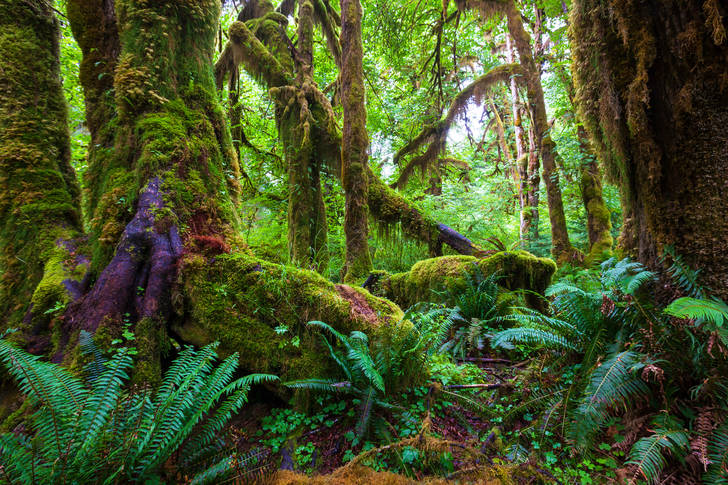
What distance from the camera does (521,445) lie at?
2.13 meters

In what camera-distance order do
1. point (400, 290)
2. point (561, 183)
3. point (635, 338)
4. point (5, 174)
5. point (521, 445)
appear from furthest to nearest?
1. point (561, 183)
2. point (400, 290)
3. point (5, 174)
4. point (635, 338)
5. point (521, 445)

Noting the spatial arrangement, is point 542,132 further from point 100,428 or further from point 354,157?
point 100,428

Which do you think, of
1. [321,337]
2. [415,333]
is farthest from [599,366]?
[321,337]

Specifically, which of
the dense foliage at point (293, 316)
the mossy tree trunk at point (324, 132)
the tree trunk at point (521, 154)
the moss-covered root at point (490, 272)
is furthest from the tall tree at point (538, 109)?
the dense foliage at point (293, 316)

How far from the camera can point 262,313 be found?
2.79 meters

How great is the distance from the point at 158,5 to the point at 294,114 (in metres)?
3.78

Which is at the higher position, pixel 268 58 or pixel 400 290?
pixel 268 58

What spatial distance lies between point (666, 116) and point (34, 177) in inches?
251

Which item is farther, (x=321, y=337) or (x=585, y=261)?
(x=585, y=261)

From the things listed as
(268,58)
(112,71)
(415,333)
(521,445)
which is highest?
(268,58)

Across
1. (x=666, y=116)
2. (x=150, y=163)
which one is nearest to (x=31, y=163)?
(x=150, y=163)

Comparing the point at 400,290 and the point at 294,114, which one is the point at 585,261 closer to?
the point at 400,290

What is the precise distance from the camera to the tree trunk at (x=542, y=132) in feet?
23.8

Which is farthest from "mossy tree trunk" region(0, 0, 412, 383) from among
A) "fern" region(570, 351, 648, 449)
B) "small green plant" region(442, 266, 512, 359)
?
"fern" region(570, 351, 648, 449)
